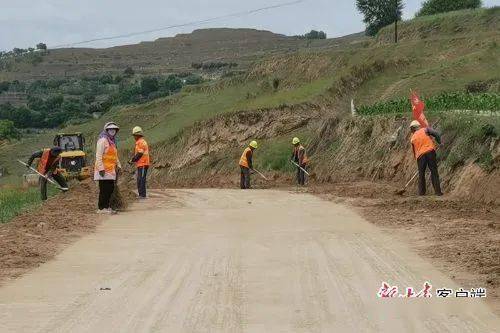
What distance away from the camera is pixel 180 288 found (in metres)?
8.94

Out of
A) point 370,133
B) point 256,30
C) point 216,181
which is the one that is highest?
point 256,30

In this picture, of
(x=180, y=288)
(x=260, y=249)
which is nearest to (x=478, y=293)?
(x=180, y=288)

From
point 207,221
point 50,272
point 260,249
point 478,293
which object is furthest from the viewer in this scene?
point 207,221

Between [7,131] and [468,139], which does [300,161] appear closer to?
[468,139]

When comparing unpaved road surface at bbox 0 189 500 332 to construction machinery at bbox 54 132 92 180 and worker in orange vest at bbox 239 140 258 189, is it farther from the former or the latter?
construction machinery at bbox 54 132 92 180

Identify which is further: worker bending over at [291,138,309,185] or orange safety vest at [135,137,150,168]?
worker bending over at [291,138,309,185]

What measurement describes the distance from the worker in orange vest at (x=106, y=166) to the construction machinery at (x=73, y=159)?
65.7ft

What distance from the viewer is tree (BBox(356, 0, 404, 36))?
90.4 metres

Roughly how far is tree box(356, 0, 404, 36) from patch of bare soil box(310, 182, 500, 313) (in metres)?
72.3

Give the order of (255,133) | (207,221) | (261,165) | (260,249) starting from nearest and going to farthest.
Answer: (260,249) < (207,221) < (261,165) < (255,133)

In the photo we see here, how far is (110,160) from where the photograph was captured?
16.7 metres

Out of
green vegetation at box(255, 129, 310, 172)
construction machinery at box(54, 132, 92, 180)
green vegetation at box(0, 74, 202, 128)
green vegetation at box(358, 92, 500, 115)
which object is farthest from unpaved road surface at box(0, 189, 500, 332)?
green vegetation at box(0, 74, 202, 128)

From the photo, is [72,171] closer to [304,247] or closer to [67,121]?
[304,247]

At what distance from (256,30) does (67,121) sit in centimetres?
10018
